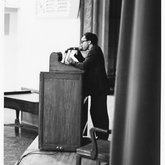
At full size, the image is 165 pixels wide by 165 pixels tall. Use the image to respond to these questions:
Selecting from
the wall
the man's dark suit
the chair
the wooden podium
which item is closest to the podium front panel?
the wooden podium

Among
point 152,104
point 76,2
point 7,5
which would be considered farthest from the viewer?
point 7,5

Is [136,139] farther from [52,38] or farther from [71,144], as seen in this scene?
[52,38]

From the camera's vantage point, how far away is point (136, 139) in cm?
129

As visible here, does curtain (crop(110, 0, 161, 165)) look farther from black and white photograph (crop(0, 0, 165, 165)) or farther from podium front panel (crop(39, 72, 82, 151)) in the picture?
podium front panel (crop(39, 72, 82, 151))

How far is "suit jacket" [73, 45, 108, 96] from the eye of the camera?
13.2 ft

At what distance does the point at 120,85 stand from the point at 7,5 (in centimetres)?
568

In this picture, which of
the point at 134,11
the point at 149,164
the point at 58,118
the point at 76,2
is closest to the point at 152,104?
the point at 149,164

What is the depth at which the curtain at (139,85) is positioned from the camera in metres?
1.27

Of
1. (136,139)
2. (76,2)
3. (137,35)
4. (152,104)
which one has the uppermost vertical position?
(76,2)

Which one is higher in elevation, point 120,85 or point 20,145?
point 120,85

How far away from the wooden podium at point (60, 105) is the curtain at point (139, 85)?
250 cm

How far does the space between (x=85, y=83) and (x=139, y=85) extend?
109 inches

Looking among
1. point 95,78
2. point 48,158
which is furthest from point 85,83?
point 48,158

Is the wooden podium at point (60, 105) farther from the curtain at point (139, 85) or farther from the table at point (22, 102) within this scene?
the curtain at point (139, 85)
